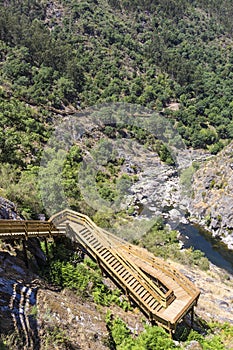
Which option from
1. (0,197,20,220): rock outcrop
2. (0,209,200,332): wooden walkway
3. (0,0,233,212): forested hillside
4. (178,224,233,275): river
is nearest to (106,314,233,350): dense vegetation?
(0,209,200,332): wooden walkway

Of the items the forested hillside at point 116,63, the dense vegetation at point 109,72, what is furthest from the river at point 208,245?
the forested hillside at point 116,63

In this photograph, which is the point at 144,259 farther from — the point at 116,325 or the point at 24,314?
the point at 24,314

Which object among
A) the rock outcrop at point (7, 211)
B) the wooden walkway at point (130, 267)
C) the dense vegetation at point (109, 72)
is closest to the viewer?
the wooden walkway at point (130, 267)

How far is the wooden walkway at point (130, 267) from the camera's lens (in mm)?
14203

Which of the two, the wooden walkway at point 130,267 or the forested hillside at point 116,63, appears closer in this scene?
the wooden walkway at point 130,267

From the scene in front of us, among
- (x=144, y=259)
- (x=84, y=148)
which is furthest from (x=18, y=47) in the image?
(x=144, y=259)

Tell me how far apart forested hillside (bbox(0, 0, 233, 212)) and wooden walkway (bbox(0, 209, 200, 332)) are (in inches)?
901

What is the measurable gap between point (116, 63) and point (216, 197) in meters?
66.5

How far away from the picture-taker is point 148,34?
420 ft

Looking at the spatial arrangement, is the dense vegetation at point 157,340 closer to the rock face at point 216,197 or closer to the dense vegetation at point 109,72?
the dense vegetation at point 109,72

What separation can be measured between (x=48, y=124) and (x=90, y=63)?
44.3 m

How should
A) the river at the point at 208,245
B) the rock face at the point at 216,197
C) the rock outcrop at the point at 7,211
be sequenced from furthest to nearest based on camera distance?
the rock face at the point at 216,197, the river at the point at 208,245, the rock outcrop at the point at 7,211

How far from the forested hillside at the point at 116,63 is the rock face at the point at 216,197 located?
25898mm

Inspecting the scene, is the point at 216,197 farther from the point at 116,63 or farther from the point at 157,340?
the point at 116,63
